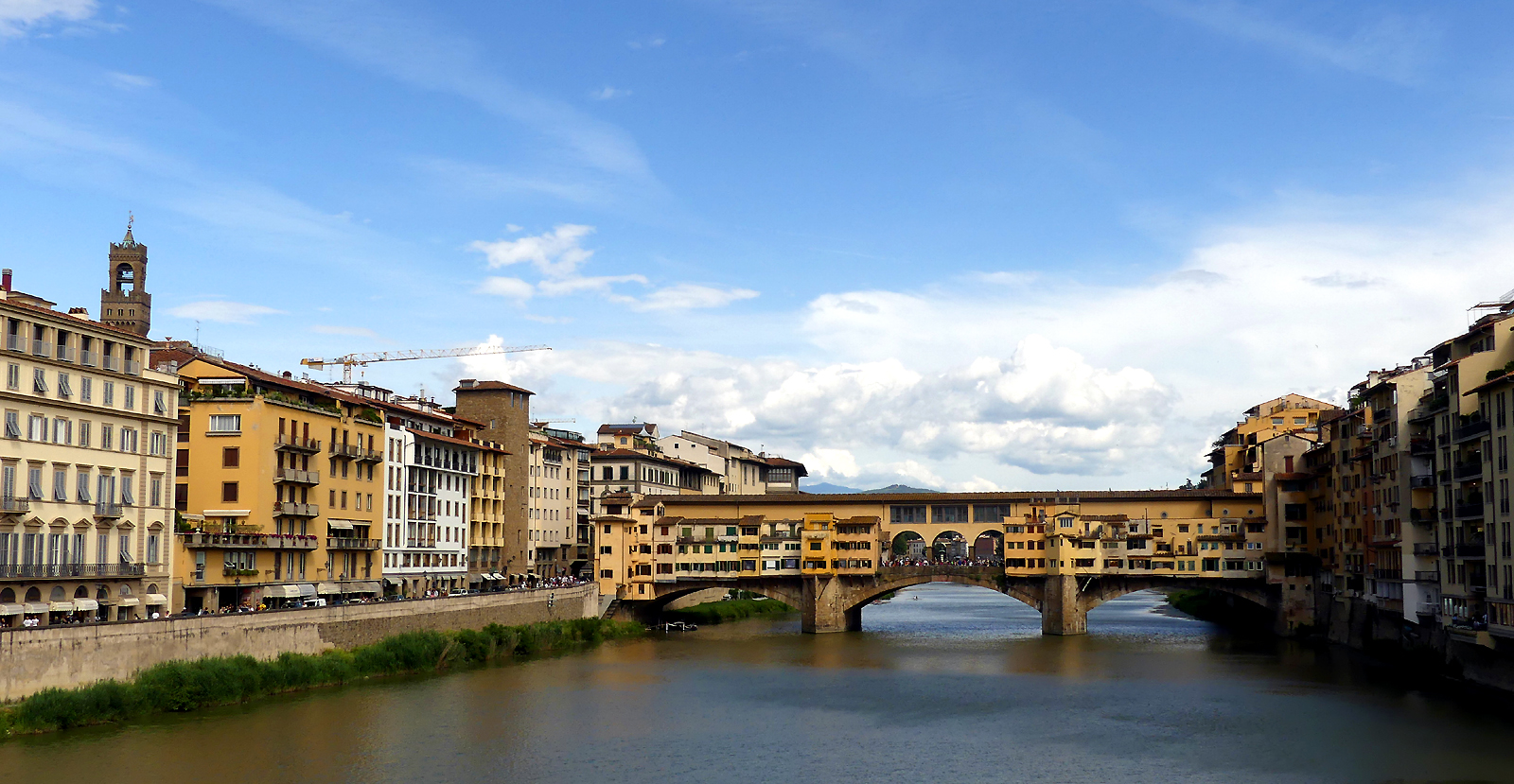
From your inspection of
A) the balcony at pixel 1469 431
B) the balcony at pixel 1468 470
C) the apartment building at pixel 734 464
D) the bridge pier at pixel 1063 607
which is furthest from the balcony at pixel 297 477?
the apartment building at pixel 734 464

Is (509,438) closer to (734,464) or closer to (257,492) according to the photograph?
(257,492)

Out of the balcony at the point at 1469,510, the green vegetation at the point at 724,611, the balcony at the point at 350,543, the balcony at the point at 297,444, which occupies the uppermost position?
the balcony at the point at 297,444

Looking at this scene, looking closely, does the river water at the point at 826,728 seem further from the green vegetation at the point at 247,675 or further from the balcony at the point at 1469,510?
the balcony at the point at 1469,510

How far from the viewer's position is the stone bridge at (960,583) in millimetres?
91250

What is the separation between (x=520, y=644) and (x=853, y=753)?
109 ft

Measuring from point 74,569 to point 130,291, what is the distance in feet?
253

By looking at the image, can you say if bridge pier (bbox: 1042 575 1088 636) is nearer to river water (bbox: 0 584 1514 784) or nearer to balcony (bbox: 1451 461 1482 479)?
river water (bbox: 0 584 1514 784)

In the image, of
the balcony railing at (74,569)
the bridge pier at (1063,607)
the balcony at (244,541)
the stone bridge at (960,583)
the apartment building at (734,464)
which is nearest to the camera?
the balcony railing at (74,569)

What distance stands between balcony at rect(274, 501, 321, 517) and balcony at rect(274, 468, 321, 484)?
3.89 feet

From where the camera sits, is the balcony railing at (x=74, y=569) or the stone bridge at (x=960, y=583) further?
the stone bridge at (x=960, y=583)

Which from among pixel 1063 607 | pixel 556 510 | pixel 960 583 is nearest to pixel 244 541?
pixel 960 583

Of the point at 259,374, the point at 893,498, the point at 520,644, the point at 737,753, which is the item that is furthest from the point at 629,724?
the point at 893,498

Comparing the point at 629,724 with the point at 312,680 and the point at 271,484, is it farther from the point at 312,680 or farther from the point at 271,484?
the point at 271,484

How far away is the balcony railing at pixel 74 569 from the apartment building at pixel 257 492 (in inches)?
265
